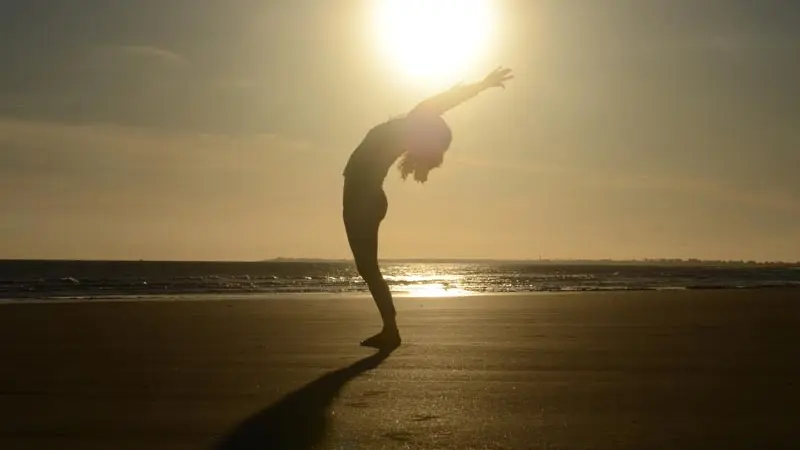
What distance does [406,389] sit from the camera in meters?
5.61

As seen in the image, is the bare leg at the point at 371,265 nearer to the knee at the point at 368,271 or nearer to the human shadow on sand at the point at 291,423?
the knee at the point at 368,271

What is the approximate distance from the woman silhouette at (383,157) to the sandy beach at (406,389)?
3.43 feet

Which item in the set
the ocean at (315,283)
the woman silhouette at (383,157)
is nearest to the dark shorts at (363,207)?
the woman silhouette at (383,157)

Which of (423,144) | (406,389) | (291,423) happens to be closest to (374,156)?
(423,144)

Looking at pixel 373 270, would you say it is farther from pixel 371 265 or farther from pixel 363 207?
pixel 363 207

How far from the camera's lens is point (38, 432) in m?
4.30

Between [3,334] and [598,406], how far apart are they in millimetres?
8022

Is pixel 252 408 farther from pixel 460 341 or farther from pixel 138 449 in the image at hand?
pixel 460 341

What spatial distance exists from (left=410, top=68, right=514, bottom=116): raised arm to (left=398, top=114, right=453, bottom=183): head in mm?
99

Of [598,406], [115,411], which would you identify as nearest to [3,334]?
[115,411]

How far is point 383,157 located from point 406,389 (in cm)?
338

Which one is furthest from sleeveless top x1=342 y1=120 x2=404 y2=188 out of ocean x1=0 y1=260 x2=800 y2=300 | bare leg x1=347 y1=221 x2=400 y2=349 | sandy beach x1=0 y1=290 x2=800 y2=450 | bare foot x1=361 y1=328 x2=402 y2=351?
ocean x1=0 y1=260 x2=800 y2=300

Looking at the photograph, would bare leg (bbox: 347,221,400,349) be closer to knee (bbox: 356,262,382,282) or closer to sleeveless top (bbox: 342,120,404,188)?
knee (bbox: 356,262,382,282)

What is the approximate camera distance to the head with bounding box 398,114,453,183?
852 cm
